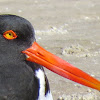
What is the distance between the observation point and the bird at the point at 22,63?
10.9ft

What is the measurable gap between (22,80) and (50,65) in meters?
0.30

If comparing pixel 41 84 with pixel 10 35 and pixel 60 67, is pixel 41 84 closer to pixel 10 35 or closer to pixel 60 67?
pixel 60 67

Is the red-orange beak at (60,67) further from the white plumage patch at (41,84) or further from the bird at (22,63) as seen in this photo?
the white plumage patch at (41,84)

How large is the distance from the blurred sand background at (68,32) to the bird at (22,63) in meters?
1.16

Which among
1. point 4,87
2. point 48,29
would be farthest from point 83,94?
point 48,29

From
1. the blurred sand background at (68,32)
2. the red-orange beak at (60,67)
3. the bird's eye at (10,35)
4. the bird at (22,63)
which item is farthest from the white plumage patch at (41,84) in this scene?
the blurred sand background at (68,32)

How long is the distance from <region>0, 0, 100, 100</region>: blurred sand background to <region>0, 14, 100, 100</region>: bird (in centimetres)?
116

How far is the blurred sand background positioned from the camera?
15.8 feet

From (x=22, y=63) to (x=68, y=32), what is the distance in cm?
335

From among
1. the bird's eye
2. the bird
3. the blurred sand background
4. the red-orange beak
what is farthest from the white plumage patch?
the blurred sand background

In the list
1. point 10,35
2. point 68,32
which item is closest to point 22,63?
point 10,35

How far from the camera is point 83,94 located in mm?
4633

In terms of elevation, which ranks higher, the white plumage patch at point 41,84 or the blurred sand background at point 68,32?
the white plumage patch at point 41,84

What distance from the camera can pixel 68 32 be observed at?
671 cm
